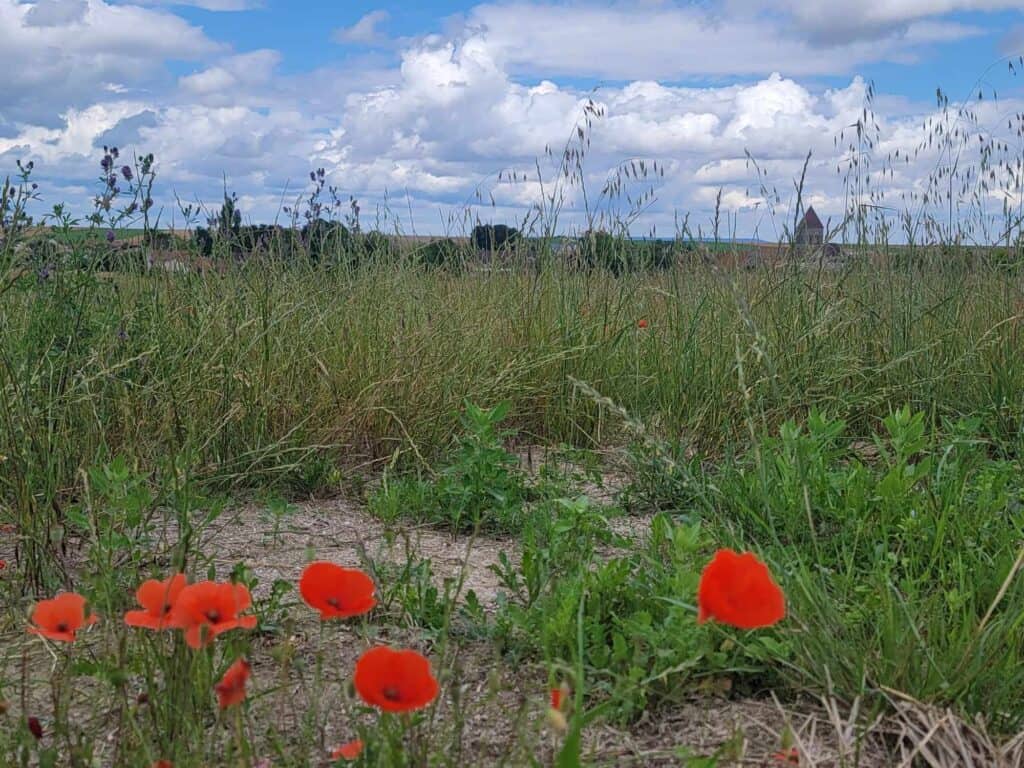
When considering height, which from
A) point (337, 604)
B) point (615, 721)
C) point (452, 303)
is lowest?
point (615, 721)

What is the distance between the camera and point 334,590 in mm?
1140

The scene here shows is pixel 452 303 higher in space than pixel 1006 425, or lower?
higher

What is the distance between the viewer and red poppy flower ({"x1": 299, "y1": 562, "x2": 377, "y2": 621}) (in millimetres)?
1129

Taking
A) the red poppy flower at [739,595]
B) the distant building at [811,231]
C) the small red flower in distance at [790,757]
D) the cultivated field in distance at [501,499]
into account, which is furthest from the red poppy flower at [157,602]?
the distant building at [811,231]

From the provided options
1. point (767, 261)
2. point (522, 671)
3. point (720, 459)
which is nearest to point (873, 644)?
point (522, 671)

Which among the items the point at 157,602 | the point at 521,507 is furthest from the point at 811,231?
the point at 157,602

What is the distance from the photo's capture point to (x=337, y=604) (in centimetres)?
114

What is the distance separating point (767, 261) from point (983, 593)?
2.48 m

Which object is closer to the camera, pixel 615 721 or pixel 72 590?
pixel 615 721

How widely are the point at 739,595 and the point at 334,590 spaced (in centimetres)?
45

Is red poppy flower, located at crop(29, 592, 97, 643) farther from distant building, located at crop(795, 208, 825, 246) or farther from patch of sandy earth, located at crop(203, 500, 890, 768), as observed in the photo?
distant building, located at crop(795, 208, 825, 246)

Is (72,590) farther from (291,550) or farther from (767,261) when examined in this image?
(767,261)

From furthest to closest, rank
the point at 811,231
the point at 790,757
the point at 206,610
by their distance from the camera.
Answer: the point at 811,231 < the point at 790,757 < the point at 206,610

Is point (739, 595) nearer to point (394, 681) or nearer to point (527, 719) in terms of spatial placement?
point (394, 681)
